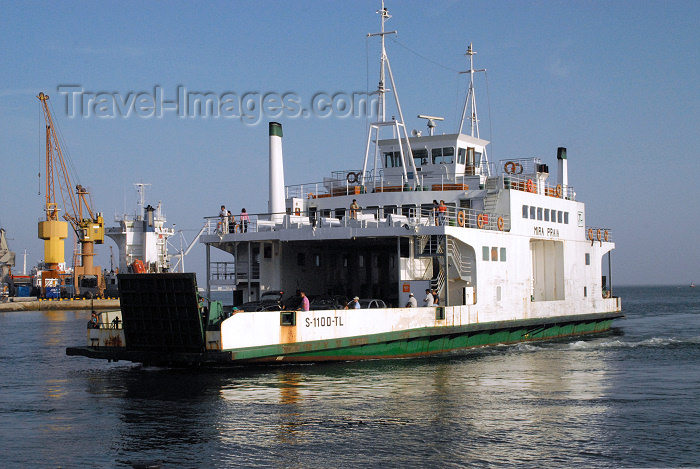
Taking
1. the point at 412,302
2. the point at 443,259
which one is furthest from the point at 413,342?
the point at 443,259

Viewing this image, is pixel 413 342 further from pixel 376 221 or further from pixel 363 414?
pixel 363 414

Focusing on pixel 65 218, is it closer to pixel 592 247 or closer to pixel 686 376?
pixel 592 247

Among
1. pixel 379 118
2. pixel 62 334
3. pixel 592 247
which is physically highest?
pixel 379 118

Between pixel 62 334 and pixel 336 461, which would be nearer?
pixel 336 461

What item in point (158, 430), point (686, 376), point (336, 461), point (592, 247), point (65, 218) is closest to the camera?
point (336, 461)

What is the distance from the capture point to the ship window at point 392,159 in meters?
32.5

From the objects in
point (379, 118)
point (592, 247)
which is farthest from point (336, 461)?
point (592, 247)

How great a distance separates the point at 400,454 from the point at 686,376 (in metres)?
12.3

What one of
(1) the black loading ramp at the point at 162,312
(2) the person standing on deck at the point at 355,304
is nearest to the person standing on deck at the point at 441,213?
(2) the person standing on deck at the point at 355,304

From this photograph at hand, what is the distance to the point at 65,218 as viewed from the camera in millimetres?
97125

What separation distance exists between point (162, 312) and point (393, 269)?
12.6 meters

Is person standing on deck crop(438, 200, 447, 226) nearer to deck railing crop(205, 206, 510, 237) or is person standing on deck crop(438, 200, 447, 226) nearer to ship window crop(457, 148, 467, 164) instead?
deck railing crop(205, 206, 510, 237)

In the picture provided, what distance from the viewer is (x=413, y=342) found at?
24.4 meters

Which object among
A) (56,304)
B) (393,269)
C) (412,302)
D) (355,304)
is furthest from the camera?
(56,304)
